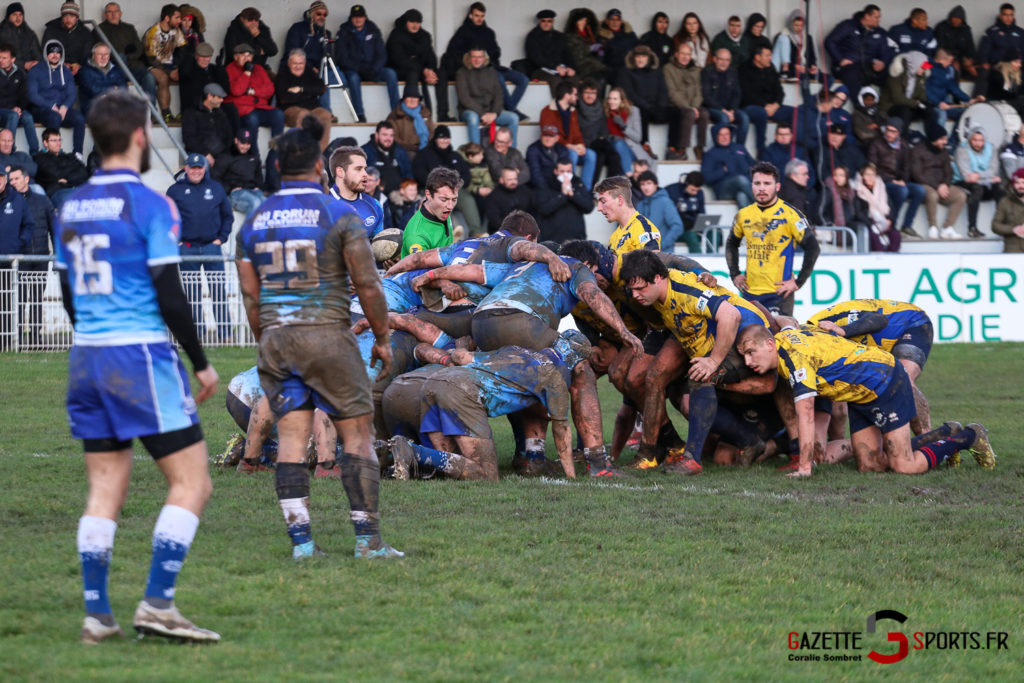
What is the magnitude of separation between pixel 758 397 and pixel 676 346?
767mm

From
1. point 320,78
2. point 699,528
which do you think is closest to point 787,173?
point 320,78

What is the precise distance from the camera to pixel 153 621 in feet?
15.9

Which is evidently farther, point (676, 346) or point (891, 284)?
point (891, 284)

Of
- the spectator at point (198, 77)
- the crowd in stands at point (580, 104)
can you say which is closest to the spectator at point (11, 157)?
the crowd in stands at point (580, 104)

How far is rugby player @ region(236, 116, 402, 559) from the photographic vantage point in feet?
20.1

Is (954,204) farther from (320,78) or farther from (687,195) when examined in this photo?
(320,78)

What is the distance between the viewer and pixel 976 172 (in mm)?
23609

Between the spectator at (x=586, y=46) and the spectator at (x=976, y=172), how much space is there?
21.2 ft

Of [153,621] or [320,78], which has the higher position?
[320,78]

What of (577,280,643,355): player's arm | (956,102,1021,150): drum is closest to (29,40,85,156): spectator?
(577,280,643,355): player's arm

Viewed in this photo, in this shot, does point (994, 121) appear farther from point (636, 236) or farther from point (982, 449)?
point (982, 449)

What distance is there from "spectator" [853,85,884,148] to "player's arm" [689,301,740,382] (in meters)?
15.2

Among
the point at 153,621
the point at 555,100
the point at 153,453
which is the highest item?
the point at 555,100

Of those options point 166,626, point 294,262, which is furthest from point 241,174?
point 166,626
